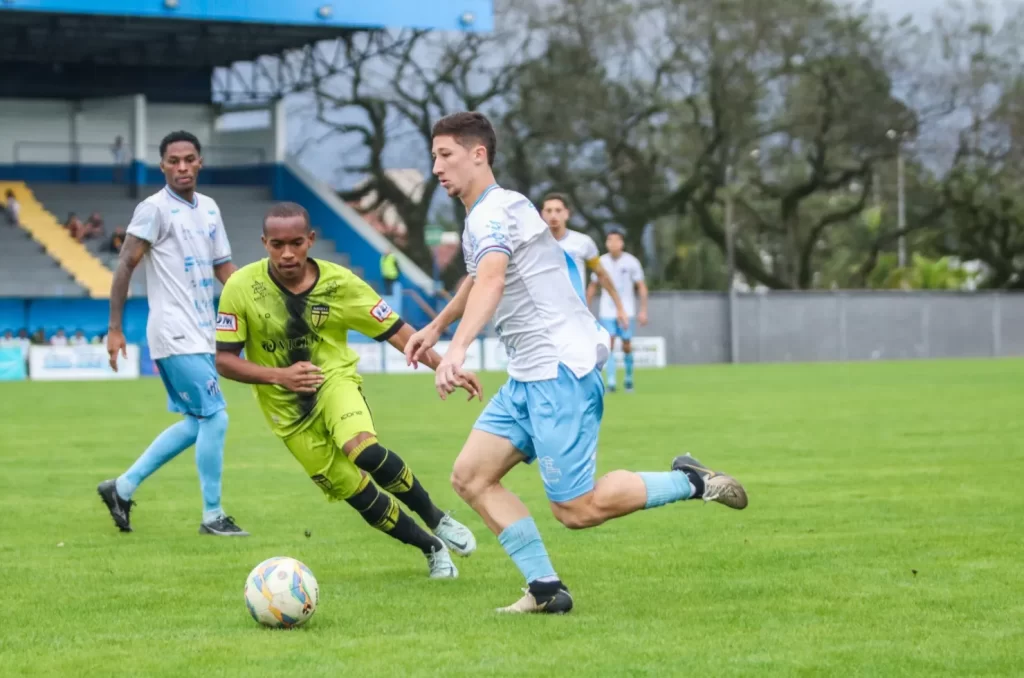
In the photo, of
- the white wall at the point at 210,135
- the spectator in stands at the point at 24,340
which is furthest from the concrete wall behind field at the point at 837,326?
the spectator in stands at the point at 24,340

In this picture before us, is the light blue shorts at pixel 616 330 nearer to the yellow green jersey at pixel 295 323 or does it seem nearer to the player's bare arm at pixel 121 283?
the player's bare arm at pixel 121 283

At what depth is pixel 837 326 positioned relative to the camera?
152ft

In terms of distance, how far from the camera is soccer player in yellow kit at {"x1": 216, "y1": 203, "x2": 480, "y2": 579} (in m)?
7.34

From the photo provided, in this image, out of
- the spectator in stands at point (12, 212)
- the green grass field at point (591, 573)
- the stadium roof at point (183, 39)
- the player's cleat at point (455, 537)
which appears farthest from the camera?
the spectator in stands at point (12, 212)

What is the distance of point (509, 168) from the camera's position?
49.7 metres

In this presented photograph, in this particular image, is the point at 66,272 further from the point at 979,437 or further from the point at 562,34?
the point at 979,437

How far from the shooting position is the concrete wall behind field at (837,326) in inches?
1729

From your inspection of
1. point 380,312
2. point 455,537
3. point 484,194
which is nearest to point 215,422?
point 380,312

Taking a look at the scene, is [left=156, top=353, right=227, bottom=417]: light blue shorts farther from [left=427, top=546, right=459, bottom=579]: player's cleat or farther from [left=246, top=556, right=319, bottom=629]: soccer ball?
[left=246, top=556, right=319, bottom=629]: soccer ball

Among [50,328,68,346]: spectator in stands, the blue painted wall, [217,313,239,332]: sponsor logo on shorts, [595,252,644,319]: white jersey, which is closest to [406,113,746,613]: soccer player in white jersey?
[217,313,239,332]: sponsor logo on shorts

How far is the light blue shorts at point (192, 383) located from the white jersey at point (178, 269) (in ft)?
0.17

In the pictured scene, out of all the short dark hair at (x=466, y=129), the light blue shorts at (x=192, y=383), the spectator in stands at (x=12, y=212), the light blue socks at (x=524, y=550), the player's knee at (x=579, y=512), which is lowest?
the light blue socks at (x=524, y=550)

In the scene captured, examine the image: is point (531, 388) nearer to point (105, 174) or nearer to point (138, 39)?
point (138, 39)

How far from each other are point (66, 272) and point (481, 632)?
3570 centimetres
